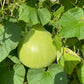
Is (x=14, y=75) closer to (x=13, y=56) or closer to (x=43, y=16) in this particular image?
(x=13, y=56)

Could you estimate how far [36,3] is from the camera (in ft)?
3.46

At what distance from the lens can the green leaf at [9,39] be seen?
96cm

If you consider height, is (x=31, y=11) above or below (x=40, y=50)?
above

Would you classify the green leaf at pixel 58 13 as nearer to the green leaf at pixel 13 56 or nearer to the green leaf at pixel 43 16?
the green leaf at pixel 43 16

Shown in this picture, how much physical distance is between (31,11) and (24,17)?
58 mm

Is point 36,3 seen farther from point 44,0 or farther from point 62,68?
point 62,68

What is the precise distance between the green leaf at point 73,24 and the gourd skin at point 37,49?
125mm

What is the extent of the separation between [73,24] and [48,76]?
0.38 metres

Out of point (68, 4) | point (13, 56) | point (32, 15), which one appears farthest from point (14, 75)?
point (68, 4)

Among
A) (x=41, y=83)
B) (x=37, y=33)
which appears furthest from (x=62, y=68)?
(x=37, y=33)

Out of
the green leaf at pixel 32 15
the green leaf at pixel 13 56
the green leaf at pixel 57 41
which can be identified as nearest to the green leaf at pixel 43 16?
the green leaf at pixel 32 15

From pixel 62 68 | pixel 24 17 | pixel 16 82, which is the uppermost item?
pixel 24 17

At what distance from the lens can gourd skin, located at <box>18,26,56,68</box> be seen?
3.13ft

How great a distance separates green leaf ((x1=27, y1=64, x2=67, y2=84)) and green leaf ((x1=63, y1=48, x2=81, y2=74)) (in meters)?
0.06
